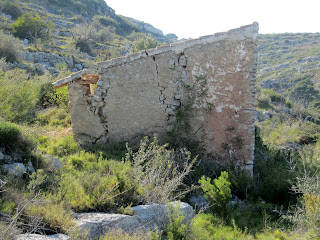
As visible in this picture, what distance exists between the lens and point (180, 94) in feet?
21.4

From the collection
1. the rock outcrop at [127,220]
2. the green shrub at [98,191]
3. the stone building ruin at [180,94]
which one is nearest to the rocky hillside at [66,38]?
the stone building ruin at [180,94]

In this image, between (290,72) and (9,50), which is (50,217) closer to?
(9,50)

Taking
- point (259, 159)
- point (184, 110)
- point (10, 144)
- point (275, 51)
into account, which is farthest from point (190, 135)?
point (275, 51)

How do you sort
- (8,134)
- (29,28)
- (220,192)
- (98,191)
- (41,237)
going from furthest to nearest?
(29,28) → (220,192) → (8,134) → (98,191) → (41,237)

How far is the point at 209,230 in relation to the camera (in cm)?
400

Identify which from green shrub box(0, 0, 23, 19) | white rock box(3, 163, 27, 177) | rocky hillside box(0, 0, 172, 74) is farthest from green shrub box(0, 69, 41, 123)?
green shrub box(0, 0, 23, 19)

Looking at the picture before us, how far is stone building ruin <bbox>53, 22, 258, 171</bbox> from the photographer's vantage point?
6.00 meters

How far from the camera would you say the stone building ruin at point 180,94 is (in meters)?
6.00

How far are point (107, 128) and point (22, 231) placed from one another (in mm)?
4342

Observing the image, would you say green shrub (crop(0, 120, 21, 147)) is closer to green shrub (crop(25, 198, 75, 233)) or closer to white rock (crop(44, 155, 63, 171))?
white rock (crop(44, 155, 63, 171))

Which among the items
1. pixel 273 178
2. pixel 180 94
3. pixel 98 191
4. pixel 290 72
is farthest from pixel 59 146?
pixel 290 72

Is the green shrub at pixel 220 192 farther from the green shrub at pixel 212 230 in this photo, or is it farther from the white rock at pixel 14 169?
the white rock at pixel 14 169

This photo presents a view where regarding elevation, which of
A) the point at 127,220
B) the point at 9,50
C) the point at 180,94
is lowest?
the point at 127,220

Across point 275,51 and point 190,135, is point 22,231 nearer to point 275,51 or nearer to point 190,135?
point 190,135
